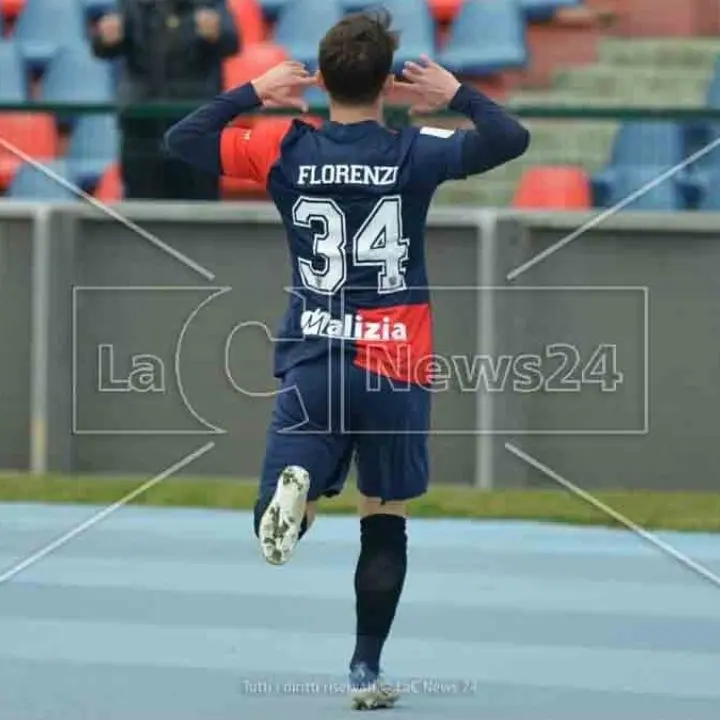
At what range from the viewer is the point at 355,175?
5727mm

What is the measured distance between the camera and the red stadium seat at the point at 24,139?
37.1 ft

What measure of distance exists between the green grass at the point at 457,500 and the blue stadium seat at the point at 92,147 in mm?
1520

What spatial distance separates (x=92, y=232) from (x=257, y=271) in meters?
0.84

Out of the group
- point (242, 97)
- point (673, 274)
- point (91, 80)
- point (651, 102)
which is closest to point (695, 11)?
point (651, 102)

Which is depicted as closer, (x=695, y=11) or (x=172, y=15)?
(x=172, y=15)

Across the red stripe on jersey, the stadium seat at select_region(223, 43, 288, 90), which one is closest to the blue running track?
the red stripe on jersey

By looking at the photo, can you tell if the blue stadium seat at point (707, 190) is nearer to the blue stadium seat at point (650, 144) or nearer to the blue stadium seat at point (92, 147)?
the blue stadium seat at point (650, 144)

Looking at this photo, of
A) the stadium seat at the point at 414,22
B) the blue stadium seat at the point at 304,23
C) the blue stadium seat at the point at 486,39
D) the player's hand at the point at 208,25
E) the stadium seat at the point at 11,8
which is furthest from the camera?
the stadium seat at the point at 11,8

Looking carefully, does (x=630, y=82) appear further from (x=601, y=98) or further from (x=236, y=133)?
(x=236, y=133)

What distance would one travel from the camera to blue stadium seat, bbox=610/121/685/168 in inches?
432

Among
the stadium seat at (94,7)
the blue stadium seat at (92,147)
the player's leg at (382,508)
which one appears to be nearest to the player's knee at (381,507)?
the player's leg at (382,508)

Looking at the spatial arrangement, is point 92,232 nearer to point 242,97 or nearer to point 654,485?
point 654,485

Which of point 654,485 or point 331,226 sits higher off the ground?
point 331,226

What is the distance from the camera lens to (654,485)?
10.8 meters
